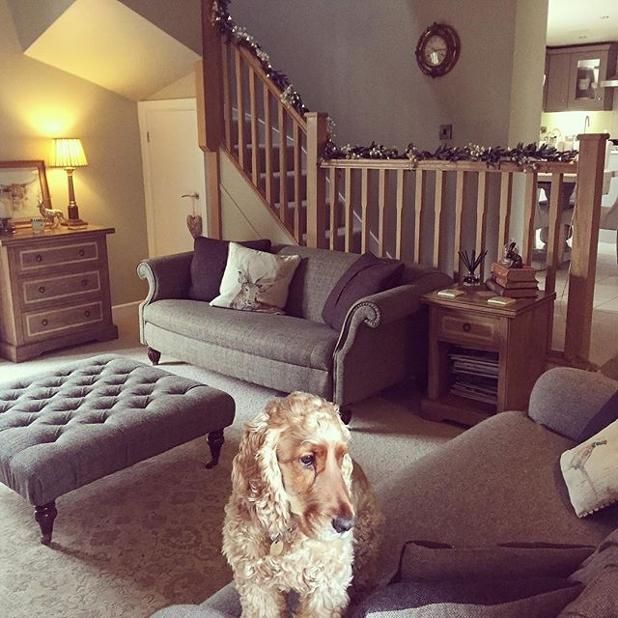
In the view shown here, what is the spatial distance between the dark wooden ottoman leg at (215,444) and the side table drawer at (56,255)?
2.20 metres

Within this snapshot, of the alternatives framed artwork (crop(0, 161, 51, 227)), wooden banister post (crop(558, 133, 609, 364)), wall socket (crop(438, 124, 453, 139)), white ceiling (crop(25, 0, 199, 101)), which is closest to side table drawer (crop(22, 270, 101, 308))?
framed artwork (crop(0, 161, 51, 227))

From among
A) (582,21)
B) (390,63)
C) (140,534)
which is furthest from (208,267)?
(582,21)

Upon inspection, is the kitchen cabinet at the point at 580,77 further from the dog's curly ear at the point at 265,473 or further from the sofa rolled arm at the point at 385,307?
the dog's curly ear at the point at 265,473

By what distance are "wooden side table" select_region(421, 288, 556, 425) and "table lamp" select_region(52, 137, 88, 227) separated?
111 inches

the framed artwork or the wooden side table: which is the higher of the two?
the framed artwork

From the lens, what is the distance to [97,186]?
5344 mm

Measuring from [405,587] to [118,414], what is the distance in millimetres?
1815

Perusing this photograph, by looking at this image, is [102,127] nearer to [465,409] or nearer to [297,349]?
[297,349]

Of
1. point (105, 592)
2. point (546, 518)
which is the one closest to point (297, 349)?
point (105, 592)

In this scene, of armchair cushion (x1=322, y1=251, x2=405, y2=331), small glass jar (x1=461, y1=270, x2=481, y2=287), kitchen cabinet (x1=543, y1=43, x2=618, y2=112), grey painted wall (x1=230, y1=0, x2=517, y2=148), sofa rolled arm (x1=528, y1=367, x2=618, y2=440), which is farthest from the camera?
kitchen cabinet (x1=543, y1=43, x2=618, y2=112)

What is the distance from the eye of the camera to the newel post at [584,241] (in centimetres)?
338

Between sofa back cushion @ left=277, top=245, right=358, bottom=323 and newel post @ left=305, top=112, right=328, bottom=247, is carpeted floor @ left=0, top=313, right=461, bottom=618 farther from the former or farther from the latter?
newel post @ left=305, top=112, right=328, bottom=247

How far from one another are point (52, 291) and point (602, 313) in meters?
4.11

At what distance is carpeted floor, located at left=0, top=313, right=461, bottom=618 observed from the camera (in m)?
2.20
